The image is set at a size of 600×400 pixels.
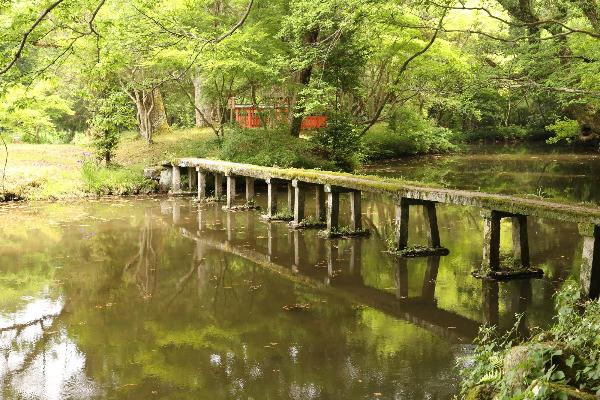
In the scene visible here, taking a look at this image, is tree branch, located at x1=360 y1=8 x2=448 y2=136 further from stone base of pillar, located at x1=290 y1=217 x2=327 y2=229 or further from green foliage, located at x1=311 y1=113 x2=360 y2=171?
stone base of pillar, located at x1=290 y1=217 x2=327 y2=229

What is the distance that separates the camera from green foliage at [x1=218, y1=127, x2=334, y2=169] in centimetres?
2080

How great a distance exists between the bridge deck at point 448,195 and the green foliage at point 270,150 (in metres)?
4.57

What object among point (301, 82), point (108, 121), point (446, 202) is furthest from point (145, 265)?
point (301, 82)

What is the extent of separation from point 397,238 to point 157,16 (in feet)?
25.2

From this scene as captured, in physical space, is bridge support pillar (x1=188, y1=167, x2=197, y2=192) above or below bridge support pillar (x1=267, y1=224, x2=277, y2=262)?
above

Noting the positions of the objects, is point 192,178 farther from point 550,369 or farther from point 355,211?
point 550,369

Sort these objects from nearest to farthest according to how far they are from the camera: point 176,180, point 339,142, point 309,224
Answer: point 309,224
point 176,180
point 339,142

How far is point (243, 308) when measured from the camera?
337 inches

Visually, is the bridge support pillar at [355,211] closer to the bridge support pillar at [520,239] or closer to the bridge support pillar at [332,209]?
the bridge support pillar at [332,209]

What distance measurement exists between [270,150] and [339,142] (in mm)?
2584

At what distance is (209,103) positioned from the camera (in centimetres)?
2748

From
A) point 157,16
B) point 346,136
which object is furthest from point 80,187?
point 346,136

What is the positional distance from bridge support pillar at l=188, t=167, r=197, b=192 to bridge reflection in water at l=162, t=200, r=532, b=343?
4.72 m

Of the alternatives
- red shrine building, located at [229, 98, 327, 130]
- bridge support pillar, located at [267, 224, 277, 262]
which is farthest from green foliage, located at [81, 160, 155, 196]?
bridge support pillar, located at [267, 224, 277, 262]
